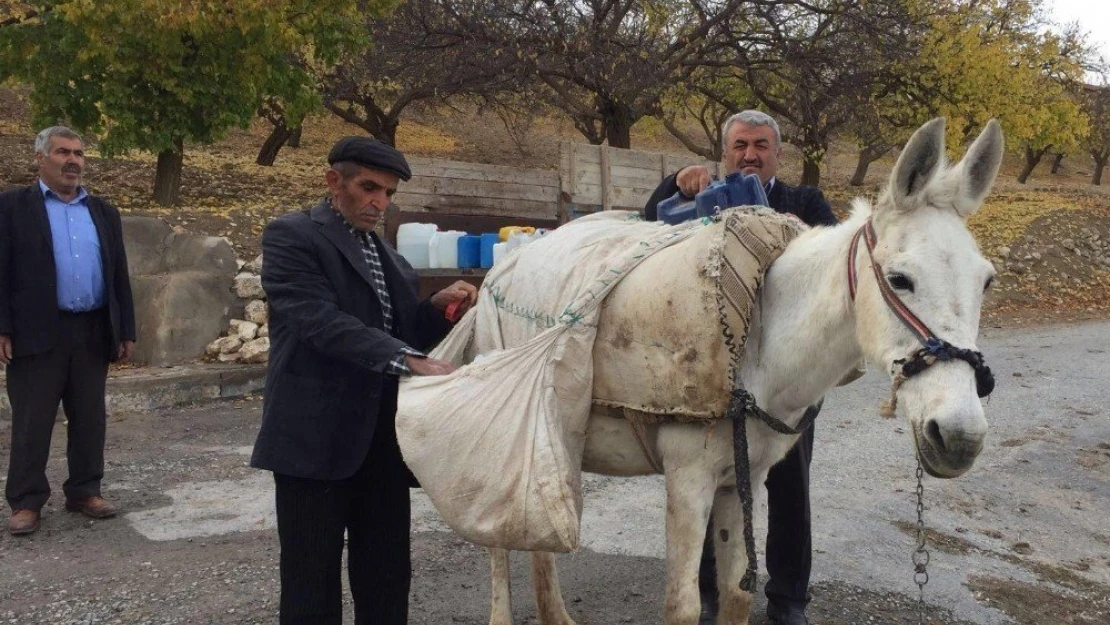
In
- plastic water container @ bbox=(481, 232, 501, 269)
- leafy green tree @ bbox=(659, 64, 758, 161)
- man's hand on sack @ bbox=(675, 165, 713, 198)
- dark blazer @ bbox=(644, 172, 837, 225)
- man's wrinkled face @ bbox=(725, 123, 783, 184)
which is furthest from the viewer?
leafy green tree @ bbox=(659, 64, 758, 161)

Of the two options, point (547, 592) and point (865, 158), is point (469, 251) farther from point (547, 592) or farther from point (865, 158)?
point (865, 158)

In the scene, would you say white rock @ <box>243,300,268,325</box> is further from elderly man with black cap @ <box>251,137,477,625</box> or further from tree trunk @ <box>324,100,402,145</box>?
tree trunk @ <box>324,100,402,145</box>

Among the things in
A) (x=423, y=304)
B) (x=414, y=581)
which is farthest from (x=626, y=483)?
(x=423, y=304)

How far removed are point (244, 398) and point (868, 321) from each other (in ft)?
22.5

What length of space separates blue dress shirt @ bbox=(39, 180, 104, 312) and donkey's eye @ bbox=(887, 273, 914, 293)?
4.63m

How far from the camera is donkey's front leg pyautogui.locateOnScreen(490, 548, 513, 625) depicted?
11.7 feet

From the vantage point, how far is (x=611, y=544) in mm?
4621

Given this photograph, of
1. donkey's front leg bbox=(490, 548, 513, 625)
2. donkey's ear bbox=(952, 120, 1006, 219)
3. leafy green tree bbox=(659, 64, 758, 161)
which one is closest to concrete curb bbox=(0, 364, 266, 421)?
donkey's front leg bbox=(490, 548, 513, 625)

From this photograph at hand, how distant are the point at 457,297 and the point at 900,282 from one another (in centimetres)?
151

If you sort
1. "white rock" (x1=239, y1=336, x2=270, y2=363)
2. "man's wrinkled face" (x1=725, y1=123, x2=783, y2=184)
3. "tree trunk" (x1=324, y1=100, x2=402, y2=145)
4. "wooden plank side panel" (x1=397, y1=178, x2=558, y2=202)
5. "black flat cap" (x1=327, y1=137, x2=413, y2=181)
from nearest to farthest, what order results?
"black flat cap" (x1=327, y1=137, x2=413, y2=181)
"man's wrinkled face" (x1=725, y1=123, x2=783, y2=184)
"white rock" (x1=239, y1=336, x2=270, y2=363)
"wooden plank side panel" (x1=397, y1=178, x2=558, y2=202)
"tree trunk" (x1=324, y1=100, x2=402, y2=145)

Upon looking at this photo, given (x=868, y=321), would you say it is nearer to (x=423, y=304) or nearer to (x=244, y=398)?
(x=423, y=304)

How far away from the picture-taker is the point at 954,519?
521cm

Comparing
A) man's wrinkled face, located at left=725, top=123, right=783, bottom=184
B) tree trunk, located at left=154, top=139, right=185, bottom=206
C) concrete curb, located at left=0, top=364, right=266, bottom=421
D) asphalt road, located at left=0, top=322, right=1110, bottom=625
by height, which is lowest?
asphalt road, located at left=0, top=322, right=1110, bottom=625

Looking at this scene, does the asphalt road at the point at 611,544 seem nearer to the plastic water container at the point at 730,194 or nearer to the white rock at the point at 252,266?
the plastic water container at the point at 730,194
